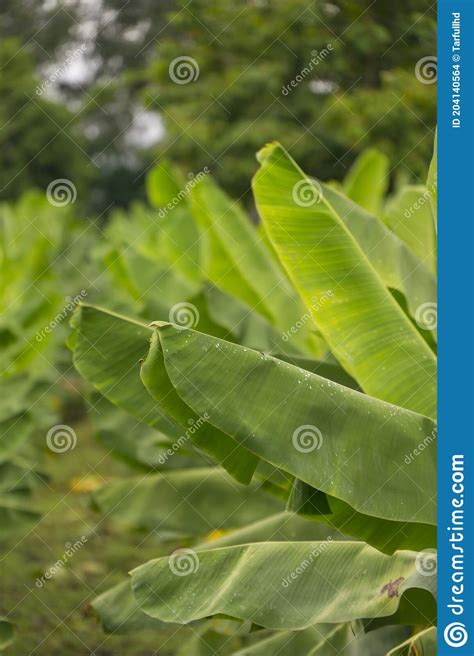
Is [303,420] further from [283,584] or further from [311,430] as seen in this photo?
[283,584]

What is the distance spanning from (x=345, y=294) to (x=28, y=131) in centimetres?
1480

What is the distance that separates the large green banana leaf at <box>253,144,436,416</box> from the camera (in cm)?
233

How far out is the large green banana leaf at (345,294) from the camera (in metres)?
2.33

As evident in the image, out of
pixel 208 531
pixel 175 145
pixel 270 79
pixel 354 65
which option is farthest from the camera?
pixel 175 145

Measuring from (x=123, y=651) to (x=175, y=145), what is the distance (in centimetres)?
1025

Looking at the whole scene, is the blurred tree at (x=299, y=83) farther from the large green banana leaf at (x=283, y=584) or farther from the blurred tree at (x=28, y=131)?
the large green banana leaf at (x=283, y=584)

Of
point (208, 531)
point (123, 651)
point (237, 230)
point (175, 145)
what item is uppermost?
point (175, 145)

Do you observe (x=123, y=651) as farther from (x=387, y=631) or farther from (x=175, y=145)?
(x=175, y=145)

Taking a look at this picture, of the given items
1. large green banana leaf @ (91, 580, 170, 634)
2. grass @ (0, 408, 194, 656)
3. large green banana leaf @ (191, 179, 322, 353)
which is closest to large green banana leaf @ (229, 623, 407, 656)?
large green banana leaf @ (91, 580, 170, 634)

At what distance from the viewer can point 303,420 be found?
198 cm

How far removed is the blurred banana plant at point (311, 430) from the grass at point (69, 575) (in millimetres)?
857

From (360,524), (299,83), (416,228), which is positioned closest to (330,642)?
(360,524)

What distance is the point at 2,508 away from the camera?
4027 mm

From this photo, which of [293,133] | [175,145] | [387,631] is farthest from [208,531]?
[175,145]
